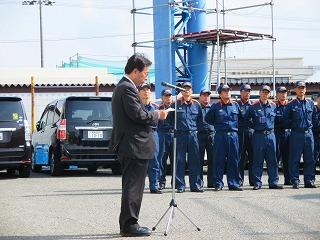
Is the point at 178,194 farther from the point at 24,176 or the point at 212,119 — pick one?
the point at 24,176

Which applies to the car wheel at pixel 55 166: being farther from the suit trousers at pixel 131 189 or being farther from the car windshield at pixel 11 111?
the suit trousers at pixel 131 189

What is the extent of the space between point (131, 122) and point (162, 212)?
2.23 metres

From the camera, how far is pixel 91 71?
42656 mm

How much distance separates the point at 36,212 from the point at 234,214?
270 cm

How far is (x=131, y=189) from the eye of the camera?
7.61m

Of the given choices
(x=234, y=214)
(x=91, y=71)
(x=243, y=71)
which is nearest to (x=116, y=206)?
(x=234, y=214)

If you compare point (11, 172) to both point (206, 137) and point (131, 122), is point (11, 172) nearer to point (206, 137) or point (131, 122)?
point (206, 137)

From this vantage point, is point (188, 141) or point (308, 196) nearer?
point (308, 196)

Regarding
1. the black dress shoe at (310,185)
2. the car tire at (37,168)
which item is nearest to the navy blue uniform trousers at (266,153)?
the black dress shoe at (310,185)

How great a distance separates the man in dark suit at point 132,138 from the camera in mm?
7586

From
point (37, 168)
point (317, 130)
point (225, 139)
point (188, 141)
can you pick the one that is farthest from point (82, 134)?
point (317, 130)

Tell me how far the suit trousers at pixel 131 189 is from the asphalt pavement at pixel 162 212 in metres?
0.26

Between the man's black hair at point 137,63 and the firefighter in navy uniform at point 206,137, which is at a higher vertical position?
the man's black hair at point 137,63

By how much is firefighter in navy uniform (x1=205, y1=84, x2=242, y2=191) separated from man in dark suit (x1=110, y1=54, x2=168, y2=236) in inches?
183
